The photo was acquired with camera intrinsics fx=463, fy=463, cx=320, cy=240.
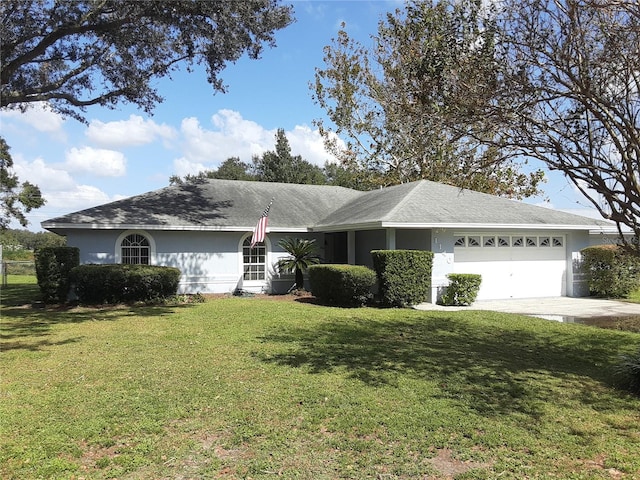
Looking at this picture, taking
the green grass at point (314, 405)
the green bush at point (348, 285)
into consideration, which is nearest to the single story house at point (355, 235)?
the green bush at point (348, 285)

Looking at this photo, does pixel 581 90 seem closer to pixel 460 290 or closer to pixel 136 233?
pixel 460 290

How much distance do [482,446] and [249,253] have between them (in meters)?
15.2

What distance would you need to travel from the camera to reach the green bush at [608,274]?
666 inches

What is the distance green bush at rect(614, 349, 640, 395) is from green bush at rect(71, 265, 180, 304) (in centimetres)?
1291

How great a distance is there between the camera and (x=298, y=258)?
18.0 m

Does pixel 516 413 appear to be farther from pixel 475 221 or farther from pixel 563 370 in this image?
pixel 475 221

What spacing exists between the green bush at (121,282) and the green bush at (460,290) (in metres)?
9.16

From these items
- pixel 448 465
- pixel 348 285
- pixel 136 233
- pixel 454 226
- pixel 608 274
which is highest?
pixel 454 226

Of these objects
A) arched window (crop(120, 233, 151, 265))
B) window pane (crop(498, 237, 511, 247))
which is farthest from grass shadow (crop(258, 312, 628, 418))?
arched window (crop(120, 233, 151, 265))

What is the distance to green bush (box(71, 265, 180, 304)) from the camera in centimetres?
1461

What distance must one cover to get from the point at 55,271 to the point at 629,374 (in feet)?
50.3

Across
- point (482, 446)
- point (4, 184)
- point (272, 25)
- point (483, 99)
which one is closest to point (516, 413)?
point (482, 446)

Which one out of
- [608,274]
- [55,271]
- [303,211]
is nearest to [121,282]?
[55,271]

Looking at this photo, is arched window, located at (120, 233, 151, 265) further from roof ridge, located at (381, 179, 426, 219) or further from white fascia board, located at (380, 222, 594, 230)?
roof ridge, located at (381, 179, 426, 219)
